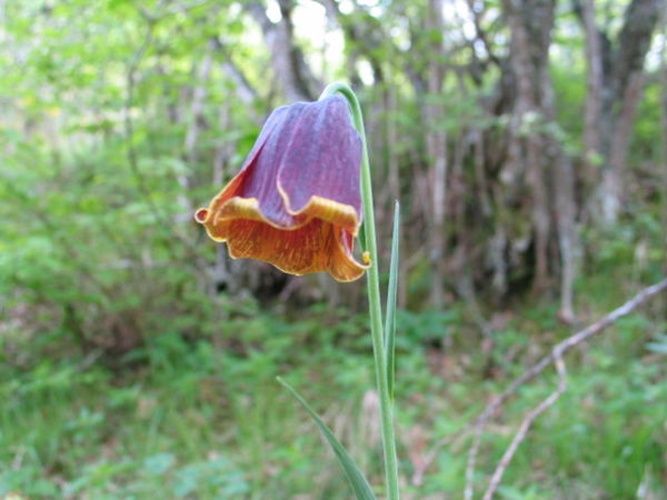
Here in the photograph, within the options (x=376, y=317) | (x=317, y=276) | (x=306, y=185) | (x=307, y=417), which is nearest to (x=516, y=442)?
(x=376, y=317)

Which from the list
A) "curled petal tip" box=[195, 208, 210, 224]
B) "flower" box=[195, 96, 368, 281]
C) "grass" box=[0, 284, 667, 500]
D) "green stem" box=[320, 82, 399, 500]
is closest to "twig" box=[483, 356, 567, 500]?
"grass" box=[0, 284, 667, 500]

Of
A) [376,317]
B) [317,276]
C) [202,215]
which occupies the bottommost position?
[317,276]

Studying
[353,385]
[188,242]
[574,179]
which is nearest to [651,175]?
[574,179]

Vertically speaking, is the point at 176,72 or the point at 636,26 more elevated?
the point at 636,26

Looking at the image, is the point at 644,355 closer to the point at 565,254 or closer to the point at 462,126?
the point at 565,254

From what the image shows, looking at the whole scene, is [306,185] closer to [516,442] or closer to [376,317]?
[376,317]

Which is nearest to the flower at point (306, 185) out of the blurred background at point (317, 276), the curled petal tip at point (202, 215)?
the curled petal tip at point (202, 215)

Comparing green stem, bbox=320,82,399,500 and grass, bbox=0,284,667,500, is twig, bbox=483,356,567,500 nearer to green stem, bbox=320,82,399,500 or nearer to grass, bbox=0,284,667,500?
grass, bbox=0,284,667,500
